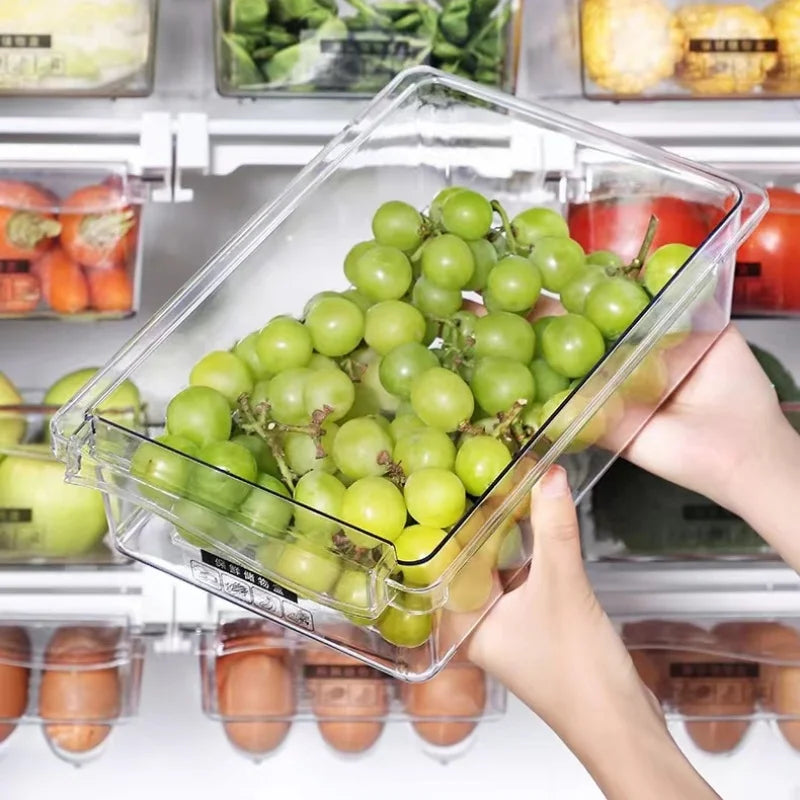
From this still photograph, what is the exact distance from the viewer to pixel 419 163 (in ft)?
3.22

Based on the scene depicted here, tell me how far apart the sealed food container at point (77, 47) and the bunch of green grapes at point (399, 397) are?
0.34 meters

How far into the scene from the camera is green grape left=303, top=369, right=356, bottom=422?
745 mm

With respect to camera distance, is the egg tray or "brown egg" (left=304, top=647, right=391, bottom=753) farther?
"brown egg" (left=304, top=647, right=391, bottom=753)

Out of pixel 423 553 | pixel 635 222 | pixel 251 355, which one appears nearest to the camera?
pixel 423 553

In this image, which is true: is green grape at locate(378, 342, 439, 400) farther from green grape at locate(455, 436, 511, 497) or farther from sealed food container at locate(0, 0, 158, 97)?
sealed food container at locate(0, 0, 158, 97)

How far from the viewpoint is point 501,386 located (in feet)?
2.48

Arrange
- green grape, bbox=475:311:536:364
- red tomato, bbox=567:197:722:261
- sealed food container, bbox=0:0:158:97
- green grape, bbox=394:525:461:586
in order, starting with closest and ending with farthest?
green grape, bbox=394:525:461:586, green grape, bbox=475:311:536:364, red tomato, bbox=567:197:722:261, sealed food container, bbox=0:0:158:97

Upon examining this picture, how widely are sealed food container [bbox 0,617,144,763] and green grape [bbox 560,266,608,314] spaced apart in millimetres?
590

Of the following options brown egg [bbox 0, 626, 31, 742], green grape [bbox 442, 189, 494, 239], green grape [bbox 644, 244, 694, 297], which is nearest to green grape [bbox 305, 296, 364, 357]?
green grape [bbox 442, 189, 494, 239]

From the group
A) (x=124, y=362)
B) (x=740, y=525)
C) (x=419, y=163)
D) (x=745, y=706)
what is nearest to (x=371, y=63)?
(x=419, y=163)

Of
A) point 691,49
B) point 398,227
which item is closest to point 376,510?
point 398,227

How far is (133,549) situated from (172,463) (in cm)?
18

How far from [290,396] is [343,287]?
0.52 ft

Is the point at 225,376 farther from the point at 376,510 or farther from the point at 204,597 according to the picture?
the point at 204,597
